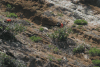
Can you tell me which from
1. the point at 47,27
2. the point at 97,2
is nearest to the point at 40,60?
the point at 47,27

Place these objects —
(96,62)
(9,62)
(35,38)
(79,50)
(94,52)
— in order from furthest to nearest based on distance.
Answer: (35,38), (79,50), (94,52), (96,62), (9,62)

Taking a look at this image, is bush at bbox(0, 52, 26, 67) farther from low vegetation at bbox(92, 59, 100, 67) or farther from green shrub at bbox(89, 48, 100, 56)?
green shrub at bbox(89, 48, 100, 56)

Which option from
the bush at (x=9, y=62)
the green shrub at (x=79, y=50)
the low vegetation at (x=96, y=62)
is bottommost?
the low vegetation at (x=96, y=62)

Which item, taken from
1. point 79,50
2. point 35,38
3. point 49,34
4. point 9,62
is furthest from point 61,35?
point 9,62

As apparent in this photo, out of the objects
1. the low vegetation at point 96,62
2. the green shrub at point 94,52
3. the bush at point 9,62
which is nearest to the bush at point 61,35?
the green shrub at point 94,52

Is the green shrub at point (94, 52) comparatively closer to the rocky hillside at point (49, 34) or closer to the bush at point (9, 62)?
the rocky hillside at point (49, 34)

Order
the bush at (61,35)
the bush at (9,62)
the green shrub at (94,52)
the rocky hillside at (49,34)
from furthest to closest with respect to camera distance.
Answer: the bush at (61,35) < the green shrub at (94,52) < the rocky hillside at (49,34) < the bush at (9,62)

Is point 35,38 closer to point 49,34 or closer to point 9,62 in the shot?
point 49,34

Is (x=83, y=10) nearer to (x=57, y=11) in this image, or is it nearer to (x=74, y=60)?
(x=57, y=11)
